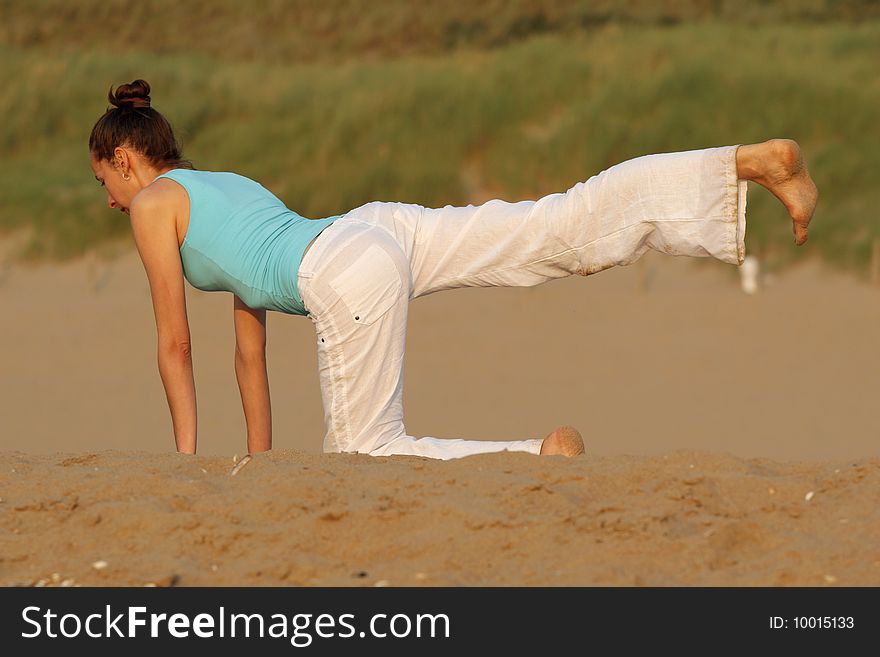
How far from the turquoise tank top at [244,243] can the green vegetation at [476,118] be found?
7.82m

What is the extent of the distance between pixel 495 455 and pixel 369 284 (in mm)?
555

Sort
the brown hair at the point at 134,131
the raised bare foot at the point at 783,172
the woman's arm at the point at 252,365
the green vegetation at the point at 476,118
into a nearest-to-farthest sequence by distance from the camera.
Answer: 1. the raised bare foot at the point at 783,172
2. the brown hair at the point at 134,131
3. the woman's arm at the point at 252,365
4. the green vegetation at the point at 476,118

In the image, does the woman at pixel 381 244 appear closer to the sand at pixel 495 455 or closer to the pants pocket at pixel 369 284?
the pants pocket at pixel 369 284

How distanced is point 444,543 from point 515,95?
34.9ft

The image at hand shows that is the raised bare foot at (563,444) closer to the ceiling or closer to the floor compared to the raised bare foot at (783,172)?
closer to the floor

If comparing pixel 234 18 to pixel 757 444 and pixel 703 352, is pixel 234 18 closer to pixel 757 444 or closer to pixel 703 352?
pixel 703 352

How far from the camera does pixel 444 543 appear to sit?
2912 mm

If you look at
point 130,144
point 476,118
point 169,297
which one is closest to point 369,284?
point 169,297

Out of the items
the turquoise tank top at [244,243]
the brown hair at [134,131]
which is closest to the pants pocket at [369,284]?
the turquoise tank top at [244,243]

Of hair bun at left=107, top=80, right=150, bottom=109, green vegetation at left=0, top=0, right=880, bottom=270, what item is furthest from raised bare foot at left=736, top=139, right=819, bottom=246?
green vegetation at left=0, top=0, right=880, bottom=270

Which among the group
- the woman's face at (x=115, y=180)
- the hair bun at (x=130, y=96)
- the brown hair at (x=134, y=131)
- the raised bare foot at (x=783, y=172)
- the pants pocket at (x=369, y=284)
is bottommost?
the pants pocket at (x=369, y=284)

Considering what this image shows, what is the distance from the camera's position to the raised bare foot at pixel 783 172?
3656mm
